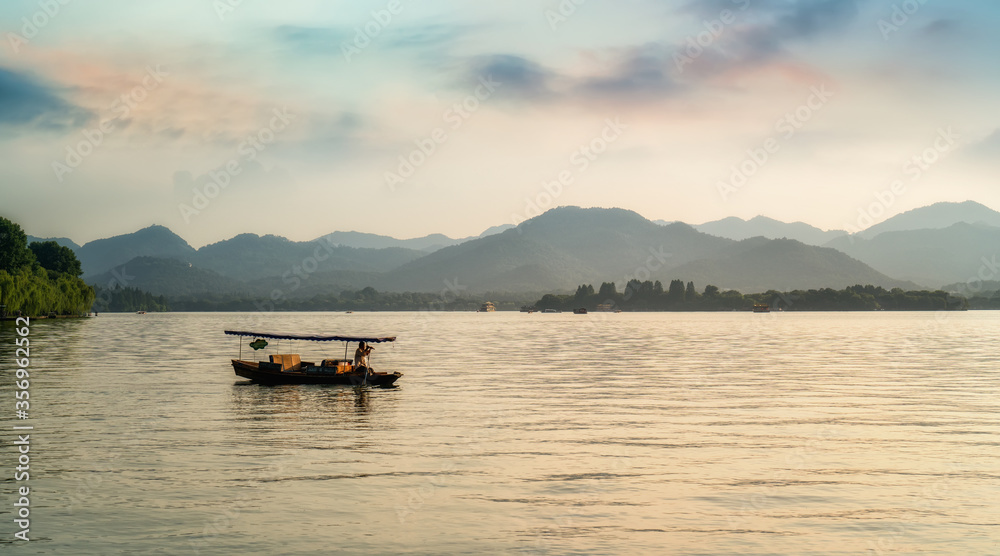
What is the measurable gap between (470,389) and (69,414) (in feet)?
92.2

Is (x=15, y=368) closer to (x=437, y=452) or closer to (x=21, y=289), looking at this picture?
(x=437, y=452)

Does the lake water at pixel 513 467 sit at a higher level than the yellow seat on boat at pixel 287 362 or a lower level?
lower

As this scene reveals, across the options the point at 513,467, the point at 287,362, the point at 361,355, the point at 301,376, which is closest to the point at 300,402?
the point at 301,376

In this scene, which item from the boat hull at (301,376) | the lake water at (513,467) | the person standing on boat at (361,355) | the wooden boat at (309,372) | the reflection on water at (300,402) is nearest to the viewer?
the lake water at (513,467)

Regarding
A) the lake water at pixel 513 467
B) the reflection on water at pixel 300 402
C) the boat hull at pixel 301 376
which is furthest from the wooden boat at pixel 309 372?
the lake water at pixel 513 467

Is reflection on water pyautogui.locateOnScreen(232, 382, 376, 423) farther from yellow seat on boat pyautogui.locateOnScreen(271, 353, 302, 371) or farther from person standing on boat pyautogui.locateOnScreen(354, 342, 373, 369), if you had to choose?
person standing on boat pyautogui.locateOnScreen(354, 342, 373, 369)

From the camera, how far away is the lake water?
2455 centimetres

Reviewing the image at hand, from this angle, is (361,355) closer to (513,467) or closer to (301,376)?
(301,376)

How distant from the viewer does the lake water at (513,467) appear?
24547 millimetres

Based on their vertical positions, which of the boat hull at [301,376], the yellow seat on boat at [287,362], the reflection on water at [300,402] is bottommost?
the reflection on water at [300,402]

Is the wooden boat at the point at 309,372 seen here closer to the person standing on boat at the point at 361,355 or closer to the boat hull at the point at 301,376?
the boat hull at the point at 301,376

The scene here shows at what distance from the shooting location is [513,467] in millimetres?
34219

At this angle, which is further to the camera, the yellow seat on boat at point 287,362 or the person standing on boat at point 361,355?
the yellow seat on boat at point 287,362

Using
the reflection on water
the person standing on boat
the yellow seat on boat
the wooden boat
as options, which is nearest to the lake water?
the reflection on water
